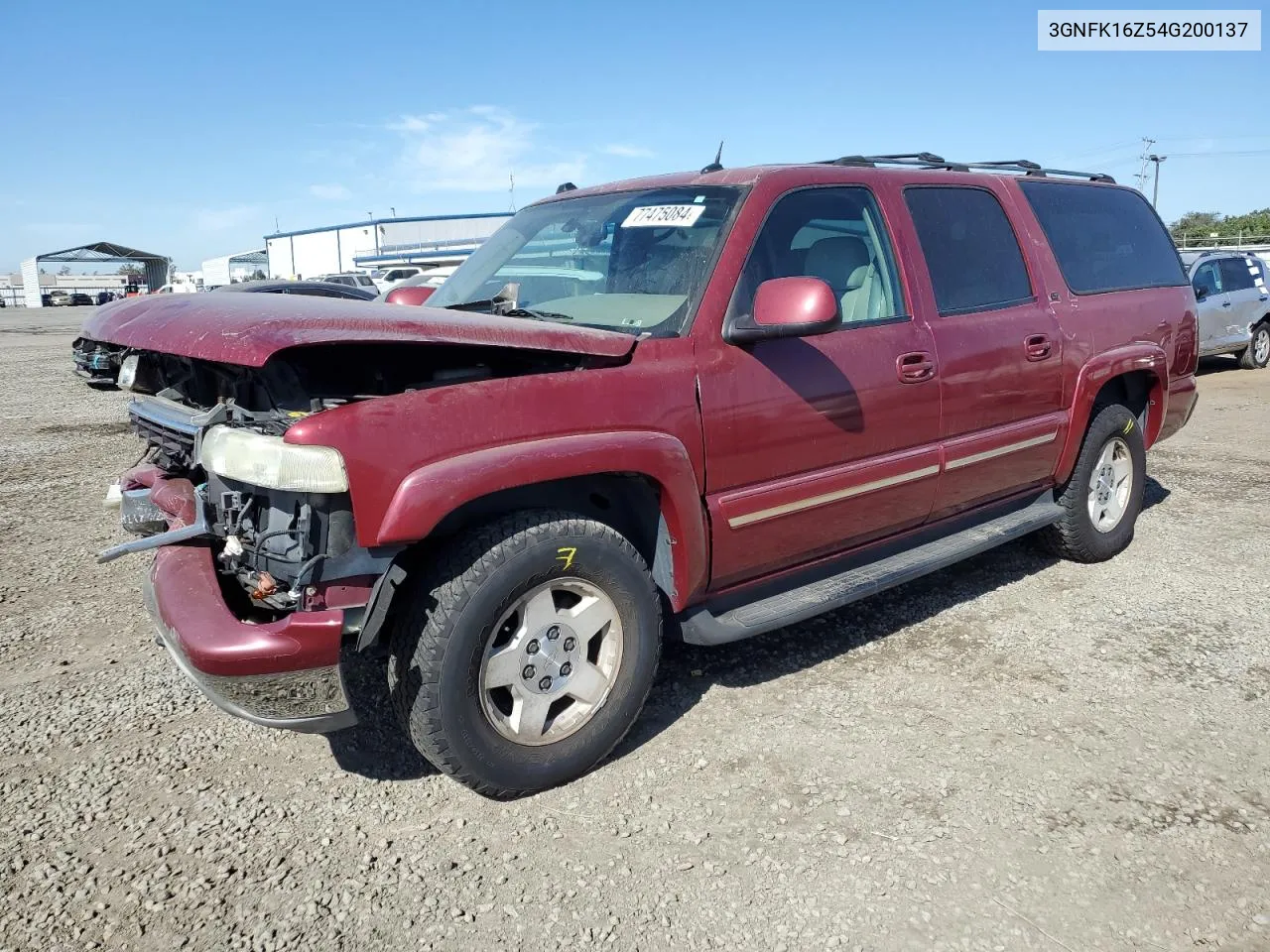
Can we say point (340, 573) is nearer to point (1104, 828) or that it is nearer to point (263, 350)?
point (263, 350)

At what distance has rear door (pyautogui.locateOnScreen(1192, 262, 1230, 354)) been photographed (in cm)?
1210

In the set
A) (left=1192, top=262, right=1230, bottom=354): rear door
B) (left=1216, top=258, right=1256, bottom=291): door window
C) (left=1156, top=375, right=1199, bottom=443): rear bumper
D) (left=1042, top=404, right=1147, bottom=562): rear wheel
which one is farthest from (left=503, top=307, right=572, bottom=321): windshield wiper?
(left=1216, top=258, right=1256, bottom=291): door window

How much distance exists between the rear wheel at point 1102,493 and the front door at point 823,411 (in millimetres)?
1326

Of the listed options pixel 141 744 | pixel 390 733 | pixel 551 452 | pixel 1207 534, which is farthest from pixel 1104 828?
pixel 1207 534

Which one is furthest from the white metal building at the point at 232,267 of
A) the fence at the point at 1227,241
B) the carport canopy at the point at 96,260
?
the fence at the point at 1227,241

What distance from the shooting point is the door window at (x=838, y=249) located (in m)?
3.36

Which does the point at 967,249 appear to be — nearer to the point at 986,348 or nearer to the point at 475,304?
the point at 986,348

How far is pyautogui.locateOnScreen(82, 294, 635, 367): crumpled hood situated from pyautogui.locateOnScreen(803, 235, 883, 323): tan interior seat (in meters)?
0.99

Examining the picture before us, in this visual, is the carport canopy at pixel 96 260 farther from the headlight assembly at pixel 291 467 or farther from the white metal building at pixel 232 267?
the headlight assembly at pixel 291 467

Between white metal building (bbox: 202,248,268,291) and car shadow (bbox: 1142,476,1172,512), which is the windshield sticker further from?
white metal building (bbox: 202,248,268,291)

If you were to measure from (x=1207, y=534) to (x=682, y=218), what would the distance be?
3.93 m

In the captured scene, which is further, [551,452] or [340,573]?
[551,452]

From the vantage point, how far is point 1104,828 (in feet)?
8.64

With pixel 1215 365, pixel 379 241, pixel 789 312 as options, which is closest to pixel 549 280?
pixel 789 312
